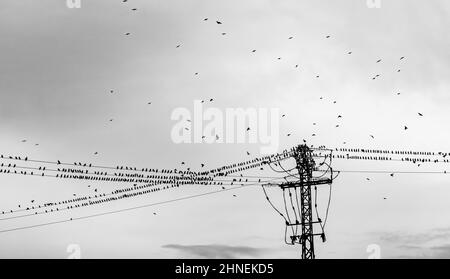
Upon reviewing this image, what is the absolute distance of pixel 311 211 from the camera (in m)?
42.0

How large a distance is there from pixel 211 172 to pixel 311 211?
310 inches
